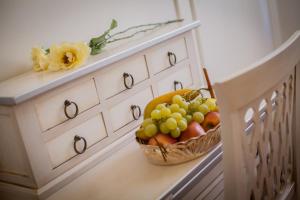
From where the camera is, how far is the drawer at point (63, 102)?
3.47 ft

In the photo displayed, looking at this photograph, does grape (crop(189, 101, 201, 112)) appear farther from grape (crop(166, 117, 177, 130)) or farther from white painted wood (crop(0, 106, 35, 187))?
white painted wood (crop(0, 106, 35, 187))

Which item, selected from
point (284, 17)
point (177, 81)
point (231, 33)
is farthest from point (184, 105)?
point (284, 17)

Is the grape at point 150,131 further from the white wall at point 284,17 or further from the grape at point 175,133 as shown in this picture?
the white wall at point 284,17

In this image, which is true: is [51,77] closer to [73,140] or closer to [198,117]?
[73,140]

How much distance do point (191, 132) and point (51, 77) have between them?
1.40 feet

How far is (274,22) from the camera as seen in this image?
106 inches

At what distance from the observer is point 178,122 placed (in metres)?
1.04

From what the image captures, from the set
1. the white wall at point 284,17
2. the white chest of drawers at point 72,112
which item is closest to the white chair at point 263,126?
the white chest of drawers at point 72,112

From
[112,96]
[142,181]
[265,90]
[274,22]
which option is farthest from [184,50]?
[274,22]

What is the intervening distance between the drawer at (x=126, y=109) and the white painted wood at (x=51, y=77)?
14 centimetres

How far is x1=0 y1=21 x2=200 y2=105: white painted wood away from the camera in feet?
3.29

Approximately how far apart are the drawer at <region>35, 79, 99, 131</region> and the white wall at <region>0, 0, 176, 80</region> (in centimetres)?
34

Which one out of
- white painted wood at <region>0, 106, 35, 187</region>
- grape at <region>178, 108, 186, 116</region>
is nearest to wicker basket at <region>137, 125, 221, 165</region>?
grape at <region>178, 108, 186, 116</region>

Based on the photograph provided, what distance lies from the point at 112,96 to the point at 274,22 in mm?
A: 1809
